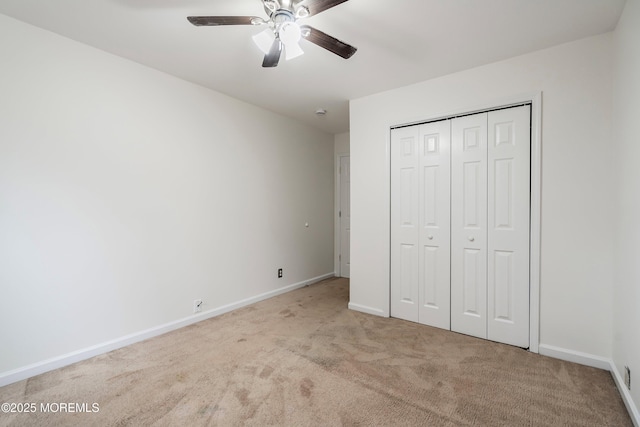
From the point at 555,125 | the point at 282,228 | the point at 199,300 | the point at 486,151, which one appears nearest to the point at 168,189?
the point at 199,300

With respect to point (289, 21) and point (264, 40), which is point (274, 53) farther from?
point (289, 21)

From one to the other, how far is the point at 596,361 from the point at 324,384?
79.3 inches

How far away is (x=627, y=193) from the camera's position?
1784 millimetres

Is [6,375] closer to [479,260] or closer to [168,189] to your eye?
[168,189]

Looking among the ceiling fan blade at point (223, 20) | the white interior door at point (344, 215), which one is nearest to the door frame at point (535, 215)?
the ceiling fan blade at point (223, 20)

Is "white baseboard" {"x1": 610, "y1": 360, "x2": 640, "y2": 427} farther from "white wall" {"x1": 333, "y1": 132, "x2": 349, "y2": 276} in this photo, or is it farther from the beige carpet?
"white wall" {"x1": 333, "y1": 132, "x2": 349, "y2": 276}

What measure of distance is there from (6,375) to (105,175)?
1510 millimetres

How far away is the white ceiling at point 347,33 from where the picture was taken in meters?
1.86

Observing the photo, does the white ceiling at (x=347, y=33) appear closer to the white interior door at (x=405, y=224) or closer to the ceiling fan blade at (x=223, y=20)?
the ceiling fan blade at (x=223, y=20)

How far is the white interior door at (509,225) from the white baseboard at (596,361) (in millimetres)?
165

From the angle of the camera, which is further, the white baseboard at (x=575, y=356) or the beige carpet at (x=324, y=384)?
the white baseboard at (x=575, y=356)

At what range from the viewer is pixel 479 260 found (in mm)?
2656

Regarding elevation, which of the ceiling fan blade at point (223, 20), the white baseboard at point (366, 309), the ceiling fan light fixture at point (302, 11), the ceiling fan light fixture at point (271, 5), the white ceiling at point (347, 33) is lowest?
the white baseboard at point (366, 309)

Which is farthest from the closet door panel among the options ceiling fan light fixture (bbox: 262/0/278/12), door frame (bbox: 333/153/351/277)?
door frame (bbox: 333/153/351/277)
